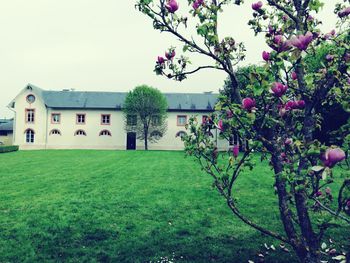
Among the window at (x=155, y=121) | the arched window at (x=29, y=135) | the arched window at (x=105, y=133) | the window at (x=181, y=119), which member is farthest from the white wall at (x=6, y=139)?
the window at (x=181, y=119)

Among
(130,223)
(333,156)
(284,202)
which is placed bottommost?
(130,223)

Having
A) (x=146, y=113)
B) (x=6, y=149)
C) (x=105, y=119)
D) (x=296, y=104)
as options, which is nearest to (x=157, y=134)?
(x=146, y=113)

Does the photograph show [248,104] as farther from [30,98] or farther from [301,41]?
[30,98]

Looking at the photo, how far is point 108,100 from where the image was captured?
4750 centimetres

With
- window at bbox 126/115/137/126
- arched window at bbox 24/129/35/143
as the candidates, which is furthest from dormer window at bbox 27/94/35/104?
window at bbox 126/115/137/126

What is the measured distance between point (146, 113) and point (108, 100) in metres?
8.09

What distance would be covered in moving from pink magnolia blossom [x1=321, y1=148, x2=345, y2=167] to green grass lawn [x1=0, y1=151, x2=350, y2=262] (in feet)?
11.9

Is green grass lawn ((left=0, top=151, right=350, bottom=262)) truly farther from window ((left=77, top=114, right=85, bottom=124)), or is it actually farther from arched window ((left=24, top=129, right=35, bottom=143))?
arched window ((left=24, top=129, right=35, bottom=143))

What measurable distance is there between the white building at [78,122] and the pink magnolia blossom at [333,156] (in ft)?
137

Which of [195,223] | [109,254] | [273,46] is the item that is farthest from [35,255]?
[273,46]

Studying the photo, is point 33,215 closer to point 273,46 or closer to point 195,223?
point 195,223

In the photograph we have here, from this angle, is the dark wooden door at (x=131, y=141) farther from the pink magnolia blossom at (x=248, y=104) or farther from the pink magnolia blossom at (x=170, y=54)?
the pink magnolia blossom at (x=248, y=104)

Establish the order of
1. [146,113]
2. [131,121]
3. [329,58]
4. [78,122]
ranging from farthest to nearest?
[78,122]
[131,121]
[146,113]
[329,58]

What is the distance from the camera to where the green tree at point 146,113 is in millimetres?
43156
